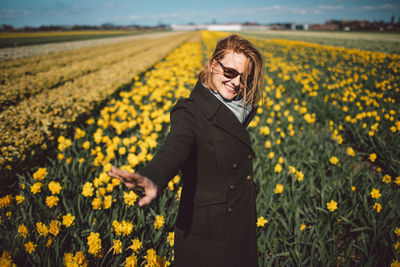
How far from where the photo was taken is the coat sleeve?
2.61 feet

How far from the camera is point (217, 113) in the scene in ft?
3.77

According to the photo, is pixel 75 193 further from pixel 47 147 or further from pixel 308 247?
pixel 308 247

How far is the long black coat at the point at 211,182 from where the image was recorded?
1.11 metres

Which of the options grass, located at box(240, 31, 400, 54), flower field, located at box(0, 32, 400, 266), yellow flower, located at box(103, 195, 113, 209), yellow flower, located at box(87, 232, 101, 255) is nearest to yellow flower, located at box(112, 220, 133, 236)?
flower field, located at box(0, 32, 400, 266)

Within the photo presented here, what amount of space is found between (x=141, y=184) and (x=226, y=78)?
900 mm

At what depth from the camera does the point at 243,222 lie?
53.7 inches

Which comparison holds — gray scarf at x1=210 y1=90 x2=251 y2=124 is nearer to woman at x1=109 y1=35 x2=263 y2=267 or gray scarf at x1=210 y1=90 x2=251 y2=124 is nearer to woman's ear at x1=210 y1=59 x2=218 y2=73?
woman at x1=109 y1=35 x2=263 y2=267

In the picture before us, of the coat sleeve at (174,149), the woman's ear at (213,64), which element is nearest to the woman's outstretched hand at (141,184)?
the coat sleeve at (174,149)

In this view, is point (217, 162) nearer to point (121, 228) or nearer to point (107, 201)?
point (121, 228)

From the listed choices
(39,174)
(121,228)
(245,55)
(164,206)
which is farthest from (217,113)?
(39,174)

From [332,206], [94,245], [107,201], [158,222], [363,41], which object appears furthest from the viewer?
[363,41]

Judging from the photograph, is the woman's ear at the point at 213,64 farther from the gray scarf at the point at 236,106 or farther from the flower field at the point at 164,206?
the flower field at the point at 164,206

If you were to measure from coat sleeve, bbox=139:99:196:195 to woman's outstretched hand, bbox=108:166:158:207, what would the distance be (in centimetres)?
3

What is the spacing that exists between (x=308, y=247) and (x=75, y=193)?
2.58 meters
